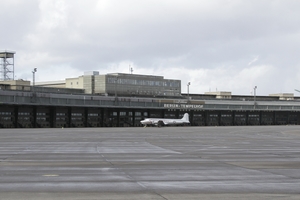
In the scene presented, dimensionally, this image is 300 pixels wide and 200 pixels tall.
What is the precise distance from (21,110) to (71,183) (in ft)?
265

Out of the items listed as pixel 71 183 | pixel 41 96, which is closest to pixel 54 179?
pixel 71 183

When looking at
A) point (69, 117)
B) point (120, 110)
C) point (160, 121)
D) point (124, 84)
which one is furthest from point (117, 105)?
point (124, 84)

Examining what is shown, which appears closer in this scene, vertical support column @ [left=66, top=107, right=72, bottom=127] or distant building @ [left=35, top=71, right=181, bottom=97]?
vertical support column @ [left=66, top=107, right=72, bottom=127]

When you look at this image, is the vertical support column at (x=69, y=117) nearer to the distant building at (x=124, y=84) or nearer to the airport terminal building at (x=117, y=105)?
the airport terminal building at (x=117, y=105)

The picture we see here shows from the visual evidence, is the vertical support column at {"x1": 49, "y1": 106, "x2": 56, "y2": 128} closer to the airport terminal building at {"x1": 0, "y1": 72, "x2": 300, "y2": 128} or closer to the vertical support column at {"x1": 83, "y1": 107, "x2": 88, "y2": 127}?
the airport terminal building at {"x1": 0, "y1": 72, "x2": 300, "y2": 128}

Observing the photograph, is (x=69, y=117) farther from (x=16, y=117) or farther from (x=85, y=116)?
(x=16, y=117)

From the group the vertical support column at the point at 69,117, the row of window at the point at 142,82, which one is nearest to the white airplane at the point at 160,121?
the vertical support column at the point at 69,117

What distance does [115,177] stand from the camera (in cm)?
1844

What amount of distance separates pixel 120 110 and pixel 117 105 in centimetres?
586

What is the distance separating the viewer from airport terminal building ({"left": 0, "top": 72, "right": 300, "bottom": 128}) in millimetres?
93438

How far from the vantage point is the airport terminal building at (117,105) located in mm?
93438

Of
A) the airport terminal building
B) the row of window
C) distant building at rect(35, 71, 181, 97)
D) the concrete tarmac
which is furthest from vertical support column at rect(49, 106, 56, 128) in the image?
the concrete tarmac

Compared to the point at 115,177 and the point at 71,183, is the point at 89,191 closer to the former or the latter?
the point at 71,183

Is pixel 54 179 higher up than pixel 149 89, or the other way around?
pixel 149 89
